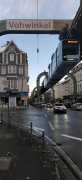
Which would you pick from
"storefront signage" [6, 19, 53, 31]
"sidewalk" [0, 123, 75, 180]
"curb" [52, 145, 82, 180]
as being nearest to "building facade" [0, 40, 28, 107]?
"storefront signage" [6, 19, 53, 31]

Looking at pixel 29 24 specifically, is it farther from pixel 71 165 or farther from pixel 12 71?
pixel 12 71

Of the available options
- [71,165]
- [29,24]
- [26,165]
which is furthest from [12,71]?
[71,165]

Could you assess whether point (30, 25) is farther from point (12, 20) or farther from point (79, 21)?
point (79, 21)

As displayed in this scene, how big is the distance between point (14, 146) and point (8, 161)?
1774 millimetres

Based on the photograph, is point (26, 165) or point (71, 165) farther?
point (71, 165)

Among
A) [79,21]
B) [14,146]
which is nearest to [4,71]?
[79,21]

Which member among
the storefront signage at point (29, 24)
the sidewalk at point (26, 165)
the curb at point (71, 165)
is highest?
the storefront signage at point (29, 24)

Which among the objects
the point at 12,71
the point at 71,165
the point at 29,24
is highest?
the point at 12,71

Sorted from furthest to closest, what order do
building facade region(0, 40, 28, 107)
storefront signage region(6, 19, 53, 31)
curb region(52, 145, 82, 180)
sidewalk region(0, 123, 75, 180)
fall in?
1. building facade region(0, 40, 28, 107)
2. storefront signage region(6, 19, 53, 31)
3. curb region(52, 145, 82, 180)
4. sidewalk region(0, 123, 75, 180)

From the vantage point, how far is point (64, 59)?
17.3 metres

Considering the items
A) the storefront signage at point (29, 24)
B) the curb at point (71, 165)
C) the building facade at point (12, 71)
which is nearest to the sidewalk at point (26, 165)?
the curb at point (71, 165)

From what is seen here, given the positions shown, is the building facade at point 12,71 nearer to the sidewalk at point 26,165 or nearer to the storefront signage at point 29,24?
the storefront signage at point 29,24

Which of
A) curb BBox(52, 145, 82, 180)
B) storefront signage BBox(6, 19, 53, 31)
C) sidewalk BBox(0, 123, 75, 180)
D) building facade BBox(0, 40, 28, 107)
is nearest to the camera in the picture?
sidewalk BBox(0, 123, 75, 180)

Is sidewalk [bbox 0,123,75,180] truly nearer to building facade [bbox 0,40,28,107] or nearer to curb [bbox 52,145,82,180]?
curb [bbox 52,145,82,180]
